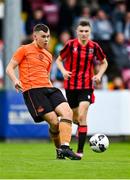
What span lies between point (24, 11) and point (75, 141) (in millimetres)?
6832

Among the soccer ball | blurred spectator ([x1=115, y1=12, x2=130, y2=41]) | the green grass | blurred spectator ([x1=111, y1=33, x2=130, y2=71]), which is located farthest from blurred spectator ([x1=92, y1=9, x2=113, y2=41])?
the soccer ball

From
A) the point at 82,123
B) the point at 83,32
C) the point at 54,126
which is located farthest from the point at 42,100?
the point at 83,32

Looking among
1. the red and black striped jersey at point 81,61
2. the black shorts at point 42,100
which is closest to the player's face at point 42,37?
the black shorts at point 42,100

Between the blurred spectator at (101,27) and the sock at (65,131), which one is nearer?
the sock at (65,131)

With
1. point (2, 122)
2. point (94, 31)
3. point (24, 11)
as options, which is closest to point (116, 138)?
point (2, 122)

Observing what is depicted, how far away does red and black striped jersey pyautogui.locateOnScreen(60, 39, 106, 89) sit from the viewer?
14.5m

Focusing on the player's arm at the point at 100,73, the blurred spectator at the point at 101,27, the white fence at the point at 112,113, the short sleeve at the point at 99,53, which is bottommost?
the white fence at the point at 112,113

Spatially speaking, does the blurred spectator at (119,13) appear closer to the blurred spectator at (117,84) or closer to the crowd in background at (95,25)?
the crowd in background at (95,25)

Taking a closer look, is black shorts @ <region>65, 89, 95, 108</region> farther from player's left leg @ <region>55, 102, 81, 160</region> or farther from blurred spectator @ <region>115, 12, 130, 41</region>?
blurred spectator @ <region>115, 12, 130, 41</region>

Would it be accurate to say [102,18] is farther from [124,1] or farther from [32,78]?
[32,78]

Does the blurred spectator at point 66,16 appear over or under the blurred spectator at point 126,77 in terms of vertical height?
over

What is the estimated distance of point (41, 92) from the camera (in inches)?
528

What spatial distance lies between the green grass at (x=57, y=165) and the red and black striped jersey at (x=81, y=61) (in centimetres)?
124

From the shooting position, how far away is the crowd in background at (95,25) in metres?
23.1
